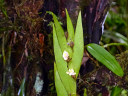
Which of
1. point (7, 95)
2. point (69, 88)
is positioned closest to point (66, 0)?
point (69, 88)

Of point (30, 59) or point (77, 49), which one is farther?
point (30, 59)

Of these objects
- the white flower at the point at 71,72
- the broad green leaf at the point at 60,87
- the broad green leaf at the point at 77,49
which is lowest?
the broad green leaf at the point at 60,87

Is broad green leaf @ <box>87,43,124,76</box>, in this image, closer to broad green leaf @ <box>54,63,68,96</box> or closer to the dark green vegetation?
the dark green vegetation

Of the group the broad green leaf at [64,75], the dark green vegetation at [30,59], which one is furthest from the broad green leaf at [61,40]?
the dark green vegetation at [30,59]

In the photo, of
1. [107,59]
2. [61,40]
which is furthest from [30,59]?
[107,59]

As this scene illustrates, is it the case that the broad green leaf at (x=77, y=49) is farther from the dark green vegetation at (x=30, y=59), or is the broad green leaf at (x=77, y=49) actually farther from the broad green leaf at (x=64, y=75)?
the dark green vegetation at (x=30, y=59)

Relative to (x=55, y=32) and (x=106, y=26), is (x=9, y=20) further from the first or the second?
(x=106, y=26)

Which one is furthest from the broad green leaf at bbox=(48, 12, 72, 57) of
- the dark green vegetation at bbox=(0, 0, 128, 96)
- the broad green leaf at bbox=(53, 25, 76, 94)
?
the dark green vegetation at bbox=(0, 0, 128, 96)

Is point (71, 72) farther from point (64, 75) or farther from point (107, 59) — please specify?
point (107, 59)
